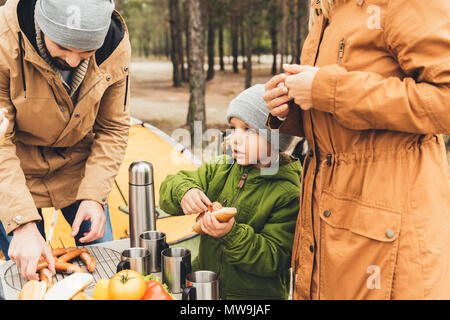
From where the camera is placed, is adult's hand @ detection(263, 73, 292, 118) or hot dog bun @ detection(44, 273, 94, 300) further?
adult's hand @ detection(263, 73, 292, 118)

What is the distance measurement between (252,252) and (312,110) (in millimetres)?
752

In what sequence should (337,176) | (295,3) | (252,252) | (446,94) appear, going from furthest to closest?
(295,3) → (252,252) → (337,176) → (446,94)

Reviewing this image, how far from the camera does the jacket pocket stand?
1.48 meters

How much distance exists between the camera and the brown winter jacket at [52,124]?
7.07 ft

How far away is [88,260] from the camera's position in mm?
2010

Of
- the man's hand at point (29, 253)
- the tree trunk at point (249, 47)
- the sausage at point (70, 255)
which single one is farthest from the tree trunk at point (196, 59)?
the tree trunk at point (249, 47)

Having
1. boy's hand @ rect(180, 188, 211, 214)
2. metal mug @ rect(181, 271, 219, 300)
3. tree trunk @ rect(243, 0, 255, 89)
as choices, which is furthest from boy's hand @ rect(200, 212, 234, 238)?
tree trunk @ rect(243, 0, 255, 89)

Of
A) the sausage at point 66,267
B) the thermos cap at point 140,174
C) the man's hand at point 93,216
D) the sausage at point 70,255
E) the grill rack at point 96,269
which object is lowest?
the grill rack at point 96,269

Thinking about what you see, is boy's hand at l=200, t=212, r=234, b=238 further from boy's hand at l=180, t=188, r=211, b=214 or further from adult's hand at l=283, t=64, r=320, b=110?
adult's hand at l=283, t=64, r=320, b=110

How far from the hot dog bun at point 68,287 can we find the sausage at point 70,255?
11.6 inches

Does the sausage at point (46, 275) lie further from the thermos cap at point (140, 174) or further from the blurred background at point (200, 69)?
the blurred background at point (200, 69)
